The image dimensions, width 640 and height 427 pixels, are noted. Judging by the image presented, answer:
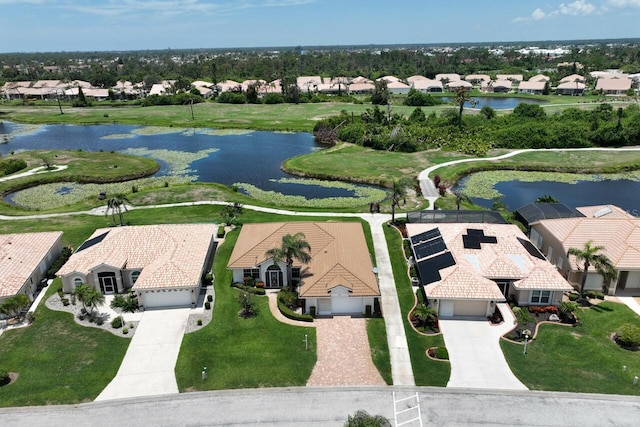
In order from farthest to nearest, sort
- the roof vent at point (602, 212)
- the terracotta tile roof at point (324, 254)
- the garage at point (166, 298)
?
the roof vent at point (602, 212), the garage at point (166, 298), the terracotta tile roof at point (324, 254)

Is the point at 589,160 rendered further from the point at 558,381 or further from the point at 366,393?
the point at 366,393

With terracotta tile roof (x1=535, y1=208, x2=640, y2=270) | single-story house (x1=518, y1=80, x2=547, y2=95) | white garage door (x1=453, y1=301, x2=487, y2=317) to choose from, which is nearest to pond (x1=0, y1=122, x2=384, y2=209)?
terracotta tile roof (x1=535, y1=208, x2=640, y2=270)

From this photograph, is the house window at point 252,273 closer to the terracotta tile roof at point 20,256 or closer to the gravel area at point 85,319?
the gravel area at point 85,319

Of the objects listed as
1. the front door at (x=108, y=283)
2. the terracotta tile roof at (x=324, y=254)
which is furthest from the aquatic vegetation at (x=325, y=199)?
the front door at (x=108, y=283)

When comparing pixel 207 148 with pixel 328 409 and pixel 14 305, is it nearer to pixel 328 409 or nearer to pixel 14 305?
pixel 14 305

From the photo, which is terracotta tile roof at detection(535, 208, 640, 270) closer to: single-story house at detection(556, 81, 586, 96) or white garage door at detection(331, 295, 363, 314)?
white garage door at detection(331, 295, 363, 314)

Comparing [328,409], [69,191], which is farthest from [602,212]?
[69,191]
